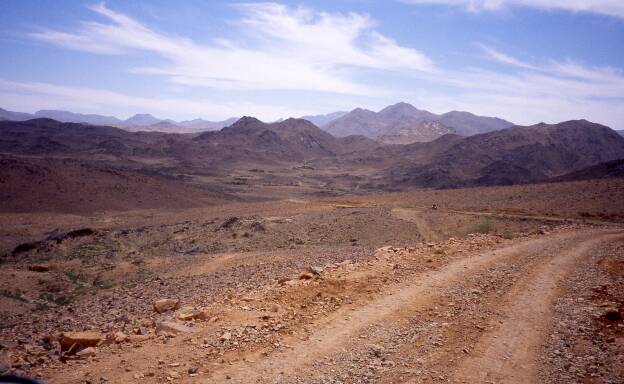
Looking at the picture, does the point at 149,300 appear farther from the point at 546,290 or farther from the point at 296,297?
the point at 546,290

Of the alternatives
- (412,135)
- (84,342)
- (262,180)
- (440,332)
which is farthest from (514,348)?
(412,135)

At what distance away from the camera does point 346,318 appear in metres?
7.67

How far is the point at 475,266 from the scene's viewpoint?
35.6 feet

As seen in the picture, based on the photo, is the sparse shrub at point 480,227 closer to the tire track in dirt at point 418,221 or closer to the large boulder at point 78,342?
the tire track in dirt at point 418,221

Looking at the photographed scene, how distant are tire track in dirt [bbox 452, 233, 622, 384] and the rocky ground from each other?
26 millimetres

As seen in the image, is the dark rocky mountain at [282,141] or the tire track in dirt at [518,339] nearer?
the tire track in dirt at [518,339]

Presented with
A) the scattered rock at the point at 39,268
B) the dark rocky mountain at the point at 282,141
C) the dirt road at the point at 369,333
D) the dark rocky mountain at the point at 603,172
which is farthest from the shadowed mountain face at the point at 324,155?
the dirt road at the point at 369,333

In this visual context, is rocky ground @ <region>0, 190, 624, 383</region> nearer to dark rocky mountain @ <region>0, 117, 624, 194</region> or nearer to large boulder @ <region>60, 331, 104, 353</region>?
large boulder @ <region>60, 331, 104, 353</region>

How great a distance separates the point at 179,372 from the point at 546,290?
7.18 m

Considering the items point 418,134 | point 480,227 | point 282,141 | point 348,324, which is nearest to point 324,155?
point 282,141

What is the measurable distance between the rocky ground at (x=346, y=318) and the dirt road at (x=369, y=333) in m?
0.03

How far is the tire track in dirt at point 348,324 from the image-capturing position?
5.95 m

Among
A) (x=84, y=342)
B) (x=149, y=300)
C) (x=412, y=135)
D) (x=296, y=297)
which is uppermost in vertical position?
(x=412, y=135)

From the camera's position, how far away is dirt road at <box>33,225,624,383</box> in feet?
19.4
